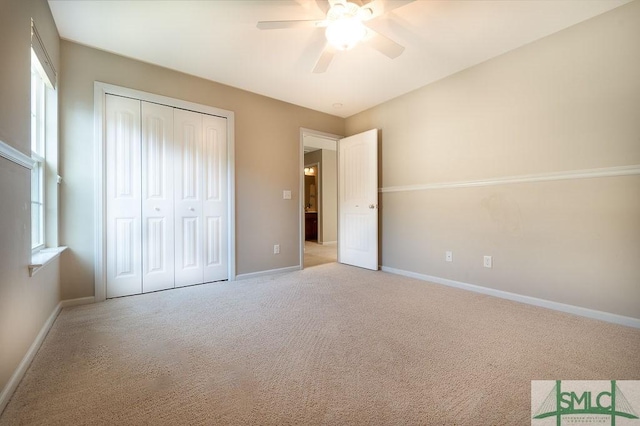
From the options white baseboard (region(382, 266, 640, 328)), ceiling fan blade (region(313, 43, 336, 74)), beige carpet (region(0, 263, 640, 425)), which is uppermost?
ceiling fan blade (region(313, 43, 336, 74))

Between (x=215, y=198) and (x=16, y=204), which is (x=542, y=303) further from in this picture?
(x=16, y=204)

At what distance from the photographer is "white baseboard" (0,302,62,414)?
1.22 metres

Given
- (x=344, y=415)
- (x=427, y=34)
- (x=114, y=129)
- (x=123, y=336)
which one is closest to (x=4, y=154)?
(x=123, y=336)

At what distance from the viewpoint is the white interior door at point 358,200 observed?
3.89m

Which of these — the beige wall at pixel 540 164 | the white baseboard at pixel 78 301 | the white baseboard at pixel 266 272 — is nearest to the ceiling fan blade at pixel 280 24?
the beige wall at pixel 540 164

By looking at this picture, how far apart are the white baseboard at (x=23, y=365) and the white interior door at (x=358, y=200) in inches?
132

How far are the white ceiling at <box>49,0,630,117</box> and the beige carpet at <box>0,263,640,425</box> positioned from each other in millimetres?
2406

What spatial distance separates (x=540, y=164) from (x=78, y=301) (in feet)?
14.5

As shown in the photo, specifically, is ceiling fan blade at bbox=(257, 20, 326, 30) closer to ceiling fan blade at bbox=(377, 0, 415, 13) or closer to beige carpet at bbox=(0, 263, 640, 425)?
ceiling fan blade at bbox=(377, 0, 415, 13)

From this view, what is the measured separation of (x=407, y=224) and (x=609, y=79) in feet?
7.27

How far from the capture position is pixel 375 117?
160 inches

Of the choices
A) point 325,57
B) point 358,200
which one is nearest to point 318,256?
point 358,200

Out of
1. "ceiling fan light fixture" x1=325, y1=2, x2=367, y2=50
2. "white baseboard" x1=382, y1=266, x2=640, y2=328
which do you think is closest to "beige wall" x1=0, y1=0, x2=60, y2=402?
"ceiling fan light fixture" x1=325, y1=2, x2=367, y2=50

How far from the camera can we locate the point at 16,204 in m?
1.45
